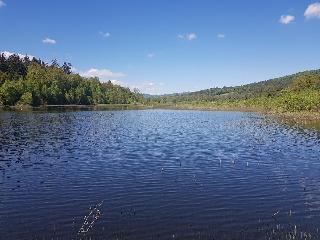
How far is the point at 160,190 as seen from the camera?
2933 centimetres

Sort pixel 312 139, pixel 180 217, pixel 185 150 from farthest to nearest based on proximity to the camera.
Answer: pixel 312 139 → pixel 185 150 → pixel 180 217

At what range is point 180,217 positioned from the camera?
23188 millimetres

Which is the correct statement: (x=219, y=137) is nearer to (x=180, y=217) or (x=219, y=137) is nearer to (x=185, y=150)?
(x=185, y=150)

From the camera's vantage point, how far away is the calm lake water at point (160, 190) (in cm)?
2123

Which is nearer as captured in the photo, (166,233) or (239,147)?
(166,233)

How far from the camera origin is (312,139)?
60.9m

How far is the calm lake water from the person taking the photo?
2123cm

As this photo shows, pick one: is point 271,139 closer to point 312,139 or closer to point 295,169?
point 312,139

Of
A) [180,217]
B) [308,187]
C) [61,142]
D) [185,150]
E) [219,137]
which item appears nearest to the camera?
[180,217]

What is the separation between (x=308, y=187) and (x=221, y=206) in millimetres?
8748

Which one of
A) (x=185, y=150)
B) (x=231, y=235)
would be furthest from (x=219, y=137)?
(x=231, y=235)

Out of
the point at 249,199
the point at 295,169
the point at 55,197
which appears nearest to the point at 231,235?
the point at 249,199

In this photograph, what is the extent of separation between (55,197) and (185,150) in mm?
24996

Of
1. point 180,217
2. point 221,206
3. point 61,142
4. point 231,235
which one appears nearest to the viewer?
point 231,235
